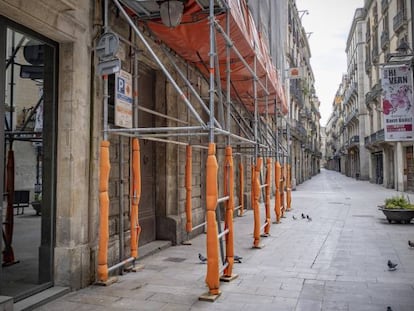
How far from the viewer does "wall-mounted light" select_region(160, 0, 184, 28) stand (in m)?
5.50

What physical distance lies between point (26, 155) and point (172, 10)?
Answer: 3.67 m

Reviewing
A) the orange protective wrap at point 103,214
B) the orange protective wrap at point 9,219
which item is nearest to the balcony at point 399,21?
the orange protective wrap at point 103,214

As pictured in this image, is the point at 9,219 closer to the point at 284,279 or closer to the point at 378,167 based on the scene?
the point at 284,279

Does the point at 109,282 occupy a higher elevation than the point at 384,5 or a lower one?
lower

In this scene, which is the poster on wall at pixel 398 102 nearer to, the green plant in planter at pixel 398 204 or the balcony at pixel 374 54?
the green plant in planter at pixel 398 204

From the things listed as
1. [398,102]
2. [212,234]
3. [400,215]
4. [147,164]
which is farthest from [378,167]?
[212,234]

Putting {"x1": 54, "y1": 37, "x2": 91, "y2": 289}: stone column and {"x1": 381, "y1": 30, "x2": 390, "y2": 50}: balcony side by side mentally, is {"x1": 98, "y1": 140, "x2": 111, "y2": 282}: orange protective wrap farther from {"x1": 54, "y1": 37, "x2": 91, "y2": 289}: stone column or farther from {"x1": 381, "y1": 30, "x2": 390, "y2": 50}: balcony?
{"x1": 381, "y1": 30, "x2": 390, "y2": 50}: balcony

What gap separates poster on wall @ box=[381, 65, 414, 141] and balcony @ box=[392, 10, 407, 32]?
1472 cm

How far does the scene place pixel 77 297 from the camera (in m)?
4.90

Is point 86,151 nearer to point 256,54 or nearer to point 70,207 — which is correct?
point 70,207

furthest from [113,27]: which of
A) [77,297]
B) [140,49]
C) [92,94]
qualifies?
[77,297]

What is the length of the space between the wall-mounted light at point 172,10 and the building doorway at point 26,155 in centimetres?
150

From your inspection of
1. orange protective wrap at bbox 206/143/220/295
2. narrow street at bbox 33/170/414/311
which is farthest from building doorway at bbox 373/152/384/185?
orange protective wrap at bbox 206/143/220/295

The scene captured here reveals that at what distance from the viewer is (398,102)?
434 inches
